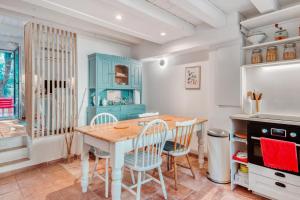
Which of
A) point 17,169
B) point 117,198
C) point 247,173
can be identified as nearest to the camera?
point 117,198

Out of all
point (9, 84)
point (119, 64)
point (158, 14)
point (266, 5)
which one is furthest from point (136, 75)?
point (9, 84)

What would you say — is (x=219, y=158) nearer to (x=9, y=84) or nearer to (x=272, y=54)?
(x=272, y=54)

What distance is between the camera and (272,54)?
2.42 meters

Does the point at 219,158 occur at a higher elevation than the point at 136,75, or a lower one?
lower

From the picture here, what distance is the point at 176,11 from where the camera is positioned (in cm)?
265

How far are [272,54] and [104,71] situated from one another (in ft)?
9.51

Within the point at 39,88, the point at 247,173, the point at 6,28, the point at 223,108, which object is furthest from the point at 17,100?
the point at 247,173

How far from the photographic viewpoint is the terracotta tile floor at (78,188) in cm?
216

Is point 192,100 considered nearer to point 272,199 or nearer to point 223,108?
point 223,108

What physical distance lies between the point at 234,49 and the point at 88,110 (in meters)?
2.96

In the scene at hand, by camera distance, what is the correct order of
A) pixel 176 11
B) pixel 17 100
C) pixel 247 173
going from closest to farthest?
pixel 247 173 → pixel 176 11 → pixel 17 100

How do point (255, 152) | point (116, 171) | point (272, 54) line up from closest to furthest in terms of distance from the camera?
point (116, 171)
point (255, 152)
point (272, 54)

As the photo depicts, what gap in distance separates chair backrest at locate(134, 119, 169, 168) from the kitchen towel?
1.14 m

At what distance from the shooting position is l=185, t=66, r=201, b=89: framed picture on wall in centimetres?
348
